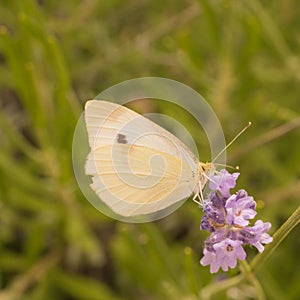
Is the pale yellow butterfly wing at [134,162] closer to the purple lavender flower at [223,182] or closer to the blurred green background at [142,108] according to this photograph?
the purple lavender flower at [223,182]

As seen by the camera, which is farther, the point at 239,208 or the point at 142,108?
the point at 142,108

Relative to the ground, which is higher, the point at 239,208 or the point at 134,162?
the point at 239,208

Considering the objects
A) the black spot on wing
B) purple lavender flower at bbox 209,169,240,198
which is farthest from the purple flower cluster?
the black spot on wing

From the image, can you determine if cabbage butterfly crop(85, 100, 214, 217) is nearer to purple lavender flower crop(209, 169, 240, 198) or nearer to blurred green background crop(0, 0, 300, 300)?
purple lavender flower crop(209, 169, 240, 198)

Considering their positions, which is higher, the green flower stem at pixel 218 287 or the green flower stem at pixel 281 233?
the green flower stem at pixel 281 233

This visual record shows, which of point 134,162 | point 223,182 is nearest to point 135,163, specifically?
point 134,162

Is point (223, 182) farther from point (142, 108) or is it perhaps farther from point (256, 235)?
point (142, 108)

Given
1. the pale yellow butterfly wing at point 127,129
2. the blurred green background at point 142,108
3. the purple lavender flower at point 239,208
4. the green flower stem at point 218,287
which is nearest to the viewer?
the purple lavender flower at point 239,208

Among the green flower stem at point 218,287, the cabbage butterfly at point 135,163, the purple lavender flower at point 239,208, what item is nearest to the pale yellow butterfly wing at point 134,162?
the cabbage butterfly at point 135,163
